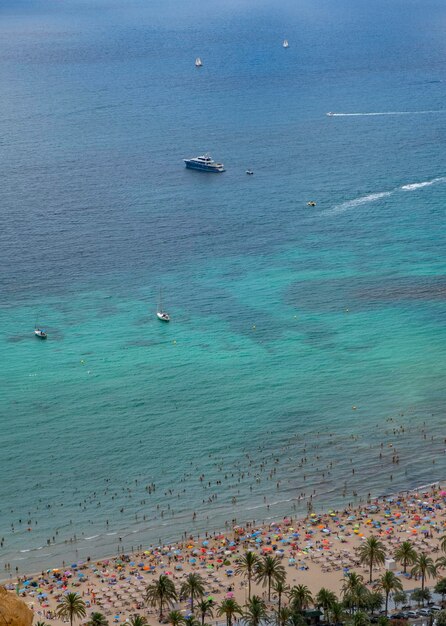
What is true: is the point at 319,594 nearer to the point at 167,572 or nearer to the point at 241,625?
the point at 241,625

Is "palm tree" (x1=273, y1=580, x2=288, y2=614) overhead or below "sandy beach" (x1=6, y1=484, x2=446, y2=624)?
overhead

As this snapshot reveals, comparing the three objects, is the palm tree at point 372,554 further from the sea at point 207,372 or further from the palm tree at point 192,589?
the sea at point 207,372

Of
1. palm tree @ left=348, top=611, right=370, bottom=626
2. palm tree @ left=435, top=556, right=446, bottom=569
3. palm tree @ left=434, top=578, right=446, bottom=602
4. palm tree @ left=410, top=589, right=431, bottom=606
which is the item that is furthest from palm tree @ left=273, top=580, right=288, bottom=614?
palm tree @ left=435, top=556, right=446, bottom=569

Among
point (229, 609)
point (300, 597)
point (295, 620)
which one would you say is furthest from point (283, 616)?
point (229, 609)

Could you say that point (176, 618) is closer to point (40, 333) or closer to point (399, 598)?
point (399, 598)

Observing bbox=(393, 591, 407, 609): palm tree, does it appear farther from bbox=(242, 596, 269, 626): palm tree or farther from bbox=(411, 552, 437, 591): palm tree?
bbox=(242, 596, 269, 626): palm tree

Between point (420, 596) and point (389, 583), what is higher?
point (389, 583)
